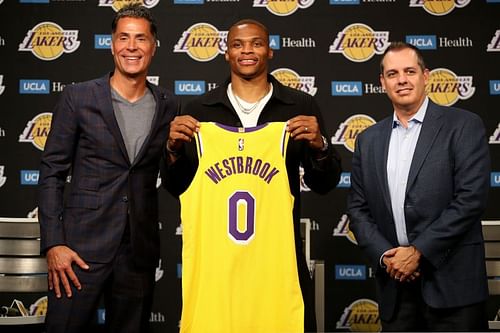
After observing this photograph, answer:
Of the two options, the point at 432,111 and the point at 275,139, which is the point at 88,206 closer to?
the point at 275,139

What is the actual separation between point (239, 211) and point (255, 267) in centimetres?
22

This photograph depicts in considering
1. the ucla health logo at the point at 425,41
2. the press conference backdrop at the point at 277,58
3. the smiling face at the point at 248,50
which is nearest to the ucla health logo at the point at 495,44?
Result: the press conference backdrop at the point at 277,58

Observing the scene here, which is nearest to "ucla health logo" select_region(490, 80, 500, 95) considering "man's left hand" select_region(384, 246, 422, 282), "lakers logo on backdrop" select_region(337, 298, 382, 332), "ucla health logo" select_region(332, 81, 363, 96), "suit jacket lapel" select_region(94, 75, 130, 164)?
"ucla health logo" select_region(332, 81, 363, 96)

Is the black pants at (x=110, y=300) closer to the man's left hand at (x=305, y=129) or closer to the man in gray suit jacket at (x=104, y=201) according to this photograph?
the man in gray suit jacket at (x=104, y=201)

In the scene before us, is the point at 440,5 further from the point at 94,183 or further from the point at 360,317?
the point at 94,183

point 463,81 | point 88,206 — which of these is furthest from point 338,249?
point 88,206

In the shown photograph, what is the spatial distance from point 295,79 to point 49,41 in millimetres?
1817

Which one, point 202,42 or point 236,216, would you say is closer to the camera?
point 236,216

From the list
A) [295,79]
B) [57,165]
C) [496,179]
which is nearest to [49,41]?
[295,79]

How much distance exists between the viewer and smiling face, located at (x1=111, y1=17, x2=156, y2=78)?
96.5 inches

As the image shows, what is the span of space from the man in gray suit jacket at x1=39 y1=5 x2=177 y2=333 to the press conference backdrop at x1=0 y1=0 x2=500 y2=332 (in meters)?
1.74

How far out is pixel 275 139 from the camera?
2.23m

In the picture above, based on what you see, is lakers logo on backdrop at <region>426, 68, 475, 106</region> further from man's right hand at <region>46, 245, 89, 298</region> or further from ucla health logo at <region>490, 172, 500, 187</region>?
man's right hand at <region>46, 245, 89, 298</region>

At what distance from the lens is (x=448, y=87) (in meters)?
4.18
